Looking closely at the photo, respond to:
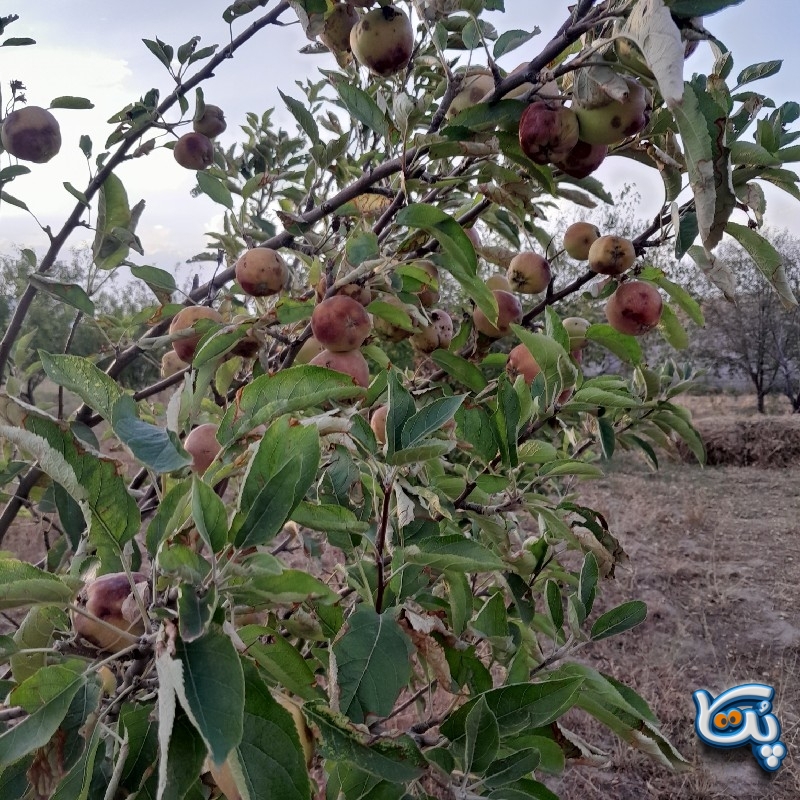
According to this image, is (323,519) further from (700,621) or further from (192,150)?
(700,621)

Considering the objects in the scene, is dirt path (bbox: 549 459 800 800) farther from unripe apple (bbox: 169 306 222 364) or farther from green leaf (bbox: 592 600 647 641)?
unripe apple (bbox: 169 306 222 364)

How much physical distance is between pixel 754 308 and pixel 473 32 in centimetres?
1621

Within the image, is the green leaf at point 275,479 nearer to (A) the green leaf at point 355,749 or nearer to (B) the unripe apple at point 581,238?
(A) the green leaf at point 355,749

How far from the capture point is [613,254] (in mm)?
1141

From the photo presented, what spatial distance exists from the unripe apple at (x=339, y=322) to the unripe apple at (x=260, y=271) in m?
0.19

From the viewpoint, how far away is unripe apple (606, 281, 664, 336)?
114 cm

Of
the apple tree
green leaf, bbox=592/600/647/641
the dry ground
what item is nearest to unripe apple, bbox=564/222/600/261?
the apple tree

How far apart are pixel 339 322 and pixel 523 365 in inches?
17.3

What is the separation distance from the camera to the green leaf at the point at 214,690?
0.40m

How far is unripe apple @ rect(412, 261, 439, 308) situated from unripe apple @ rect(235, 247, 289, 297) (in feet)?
0.78

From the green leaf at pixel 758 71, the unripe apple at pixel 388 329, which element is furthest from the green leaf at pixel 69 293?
the green leaf at pixel 758 71

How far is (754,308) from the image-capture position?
1477 centimetres

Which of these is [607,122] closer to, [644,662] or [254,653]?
[254,653]

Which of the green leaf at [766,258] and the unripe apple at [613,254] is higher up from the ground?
the unripe apple at [613,254]
